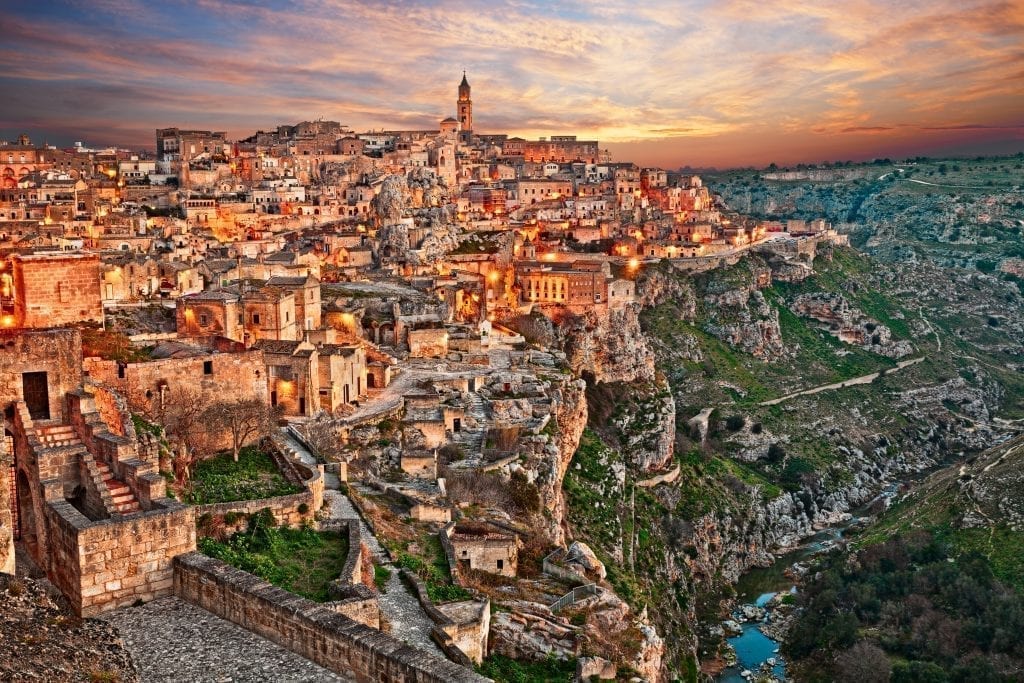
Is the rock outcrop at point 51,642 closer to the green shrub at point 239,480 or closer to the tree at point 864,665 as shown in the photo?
the green shrub at point 239,480

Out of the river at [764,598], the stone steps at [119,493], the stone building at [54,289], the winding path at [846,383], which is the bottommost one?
the river at [764,598]

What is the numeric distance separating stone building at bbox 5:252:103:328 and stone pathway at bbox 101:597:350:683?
16787 millimetres

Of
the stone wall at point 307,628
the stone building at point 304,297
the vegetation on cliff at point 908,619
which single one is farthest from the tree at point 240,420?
the vegetation on cliff at point 908,619

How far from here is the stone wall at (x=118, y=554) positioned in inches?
490

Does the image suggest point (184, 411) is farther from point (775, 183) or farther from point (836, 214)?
point (775, 183)

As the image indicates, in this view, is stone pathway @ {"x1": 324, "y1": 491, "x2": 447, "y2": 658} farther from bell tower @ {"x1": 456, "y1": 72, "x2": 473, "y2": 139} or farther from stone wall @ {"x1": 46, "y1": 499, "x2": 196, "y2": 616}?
bell tower @ {"x1": 456, "y1": 72, "x2": 473, "y2": 139}

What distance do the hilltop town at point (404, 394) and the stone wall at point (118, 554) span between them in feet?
0.15

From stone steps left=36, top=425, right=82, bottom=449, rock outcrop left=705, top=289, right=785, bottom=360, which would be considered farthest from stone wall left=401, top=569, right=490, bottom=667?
rock outcrop left=705, top=289, right=785, bottom=360

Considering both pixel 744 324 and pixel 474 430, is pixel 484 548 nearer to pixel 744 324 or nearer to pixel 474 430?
pixel 474 430

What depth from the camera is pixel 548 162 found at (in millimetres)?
116250

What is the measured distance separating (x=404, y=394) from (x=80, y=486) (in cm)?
2227

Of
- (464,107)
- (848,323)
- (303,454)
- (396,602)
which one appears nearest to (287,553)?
(396,602)

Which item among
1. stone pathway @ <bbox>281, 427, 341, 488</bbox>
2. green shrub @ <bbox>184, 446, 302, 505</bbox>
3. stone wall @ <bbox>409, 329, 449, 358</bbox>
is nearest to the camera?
green shrub @ <bbox>184, 446, 302, 505</bbox>

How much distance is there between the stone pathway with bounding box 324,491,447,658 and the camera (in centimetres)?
1636
